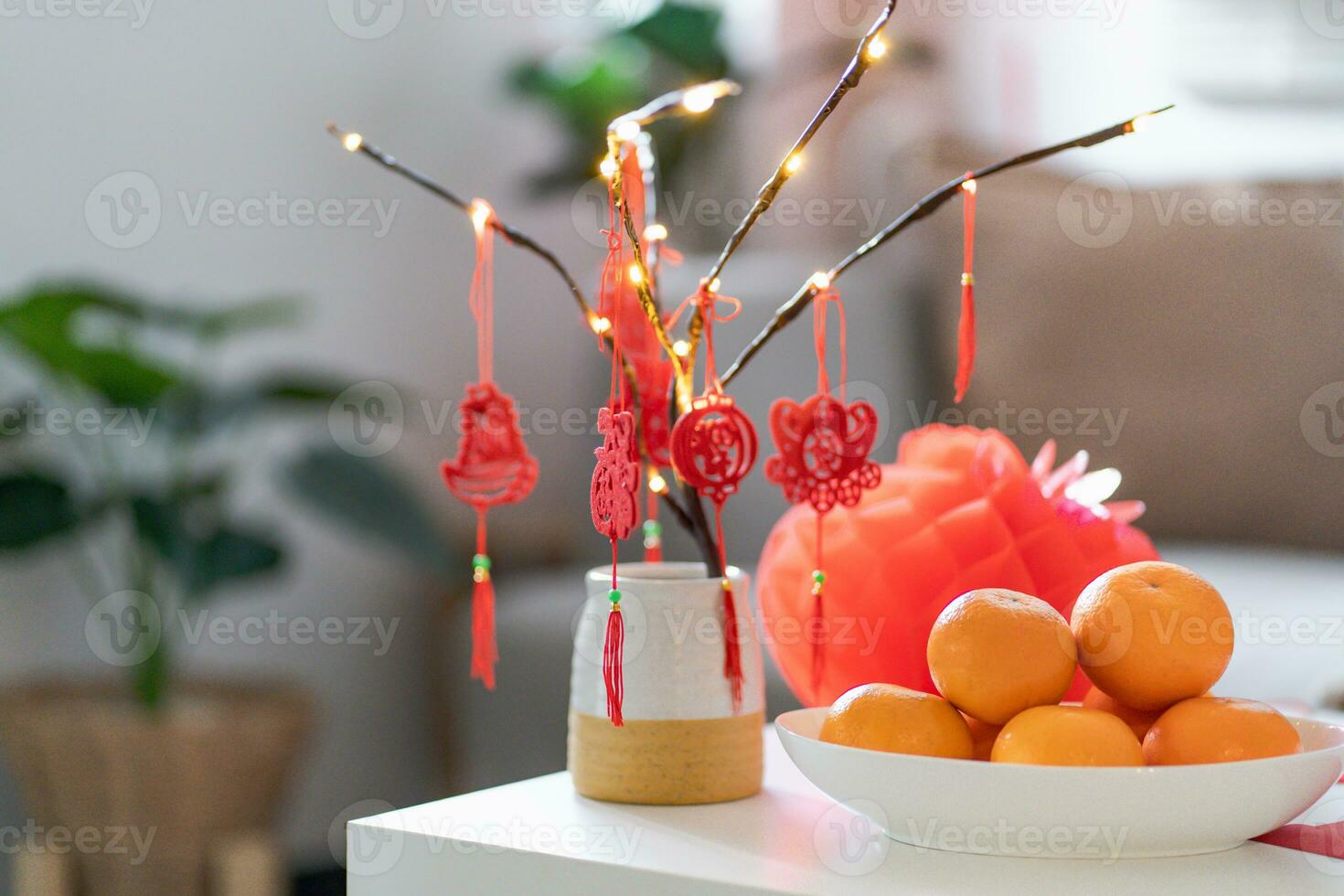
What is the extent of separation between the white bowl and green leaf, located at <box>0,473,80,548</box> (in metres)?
1.48

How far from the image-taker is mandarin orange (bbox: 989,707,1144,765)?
2.10ft

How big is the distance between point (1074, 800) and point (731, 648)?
0.79 feet

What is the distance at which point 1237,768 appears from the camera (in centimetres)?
62

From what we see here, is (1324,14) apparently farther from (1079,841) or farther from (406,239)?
(1079,841)

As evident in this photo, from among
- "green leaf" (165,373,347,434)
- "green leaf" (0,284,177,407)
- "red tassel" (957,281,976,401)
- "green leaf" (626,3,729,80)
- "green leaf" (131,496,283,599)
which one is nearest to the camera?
"red tassel" (957,281,976,401)

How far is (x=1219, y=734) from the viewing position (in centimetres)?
66

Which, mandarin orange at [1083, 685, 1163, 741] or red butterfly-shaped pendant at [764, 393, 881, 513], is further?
red butterfly-shaped pendant at [764, 393, 881, 513]

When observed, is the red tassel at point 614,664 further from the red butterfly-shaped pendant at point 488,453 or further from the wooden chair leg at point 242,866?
the wooden chair leg at point 242,866

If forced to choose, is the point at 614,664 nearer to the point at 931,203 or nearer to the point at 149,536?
the point at 931,203

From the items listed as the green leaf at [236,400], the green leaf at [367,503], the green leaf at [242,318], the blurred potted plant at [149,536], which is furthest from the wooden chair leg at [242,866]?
the green leaf at [242,318]

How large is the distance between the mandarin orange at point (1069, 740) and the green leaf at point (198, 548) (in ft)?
4.99

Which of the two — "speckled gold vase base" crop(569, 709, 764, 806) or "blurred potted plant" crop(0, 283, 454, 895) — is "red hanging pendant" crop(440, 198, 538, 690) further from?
"blurred potted plant" crop(0, 283, 454, 895)

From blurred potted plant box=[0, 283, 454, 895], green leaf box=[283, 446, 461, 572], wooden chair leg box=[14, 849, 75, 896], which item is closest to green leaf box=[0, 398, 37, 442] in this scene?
blurred potted plant box=[0, 283, 454, 895]

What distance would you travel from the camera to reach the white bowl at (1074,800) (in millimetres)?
629
